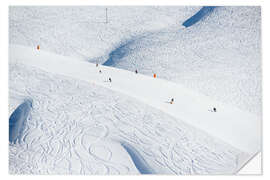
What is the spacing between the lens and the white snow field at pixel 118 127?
6.41 meters

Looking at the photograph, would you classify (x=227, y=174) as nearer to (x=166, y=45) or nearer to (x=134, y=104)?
(x=134, y=104)

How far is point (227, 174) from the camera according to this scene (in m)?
6.34

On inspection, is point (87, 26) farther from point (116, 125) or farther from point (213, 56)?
point (116, 125)

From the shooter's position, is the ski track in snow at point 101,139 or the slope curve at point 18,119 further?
the slope curve at point 18,119

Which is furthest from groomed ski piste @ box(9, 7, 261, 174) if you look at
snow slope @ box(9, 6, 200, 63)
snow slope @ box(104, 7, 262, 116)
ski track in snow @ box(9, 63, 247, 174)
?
snow slope @ box(9, 6, 200, 63)

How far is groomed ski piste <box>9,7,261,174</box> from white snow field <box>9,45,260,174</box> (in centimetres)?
2

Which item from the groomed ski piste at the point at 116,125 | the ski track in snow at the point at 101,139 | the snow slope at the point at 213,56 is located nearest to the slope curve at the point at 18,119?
the groomed ski piste at the point at 116,125

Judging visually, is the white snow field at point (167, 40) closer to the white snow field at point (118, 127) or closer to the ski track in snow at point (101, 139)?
the white snow field at point (118, 127)

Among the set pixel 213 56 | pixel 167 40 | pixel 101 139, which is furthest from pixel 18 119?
pixel 213 56

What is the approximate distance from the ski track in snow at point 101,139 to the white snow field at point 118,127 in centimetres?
2

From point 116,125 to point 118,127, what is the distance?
80 mm

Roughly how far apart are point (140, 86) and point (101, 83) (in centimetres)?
112

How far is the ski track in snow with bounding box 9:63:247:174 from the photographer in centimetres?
638
